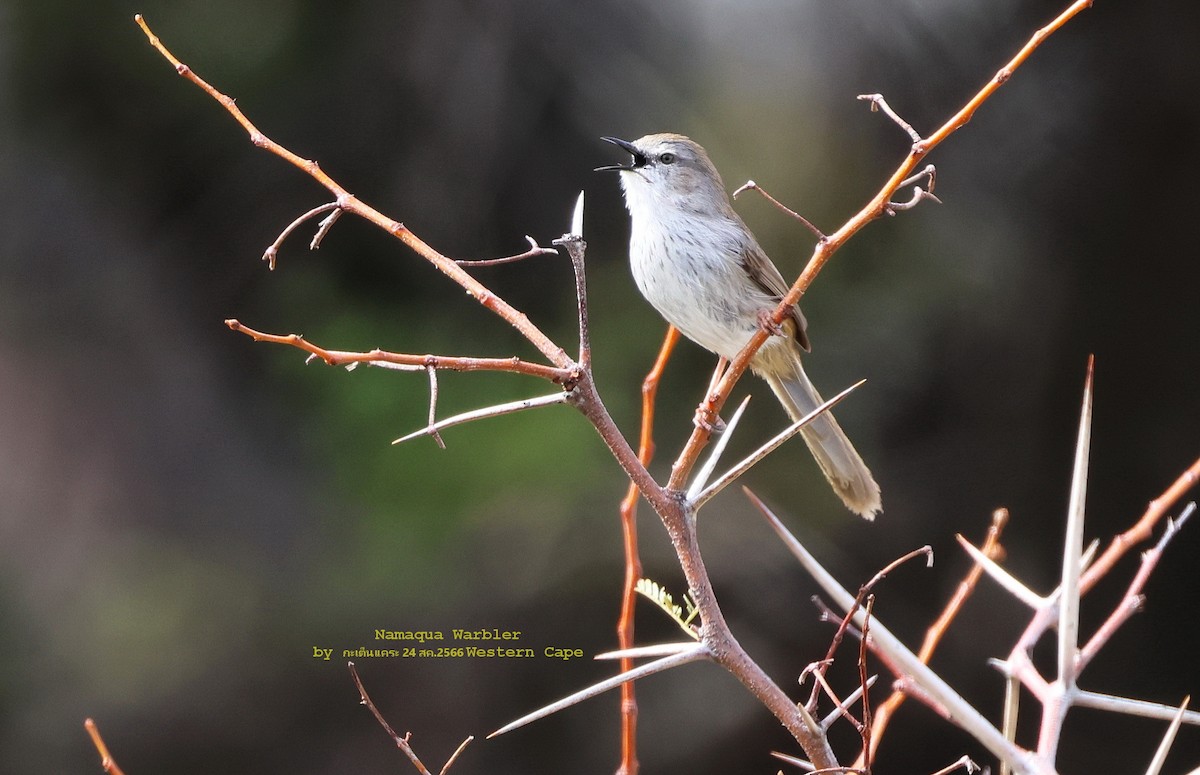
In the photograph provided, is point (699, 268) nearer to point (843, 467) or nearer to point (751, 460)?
point (843, 467)

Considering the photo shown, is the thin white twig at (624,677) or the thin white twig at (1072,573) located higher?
the thin white twig at (1072,573)

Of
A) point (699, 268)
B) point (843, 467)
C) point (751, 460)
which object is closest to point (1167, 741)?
point (751, 460)

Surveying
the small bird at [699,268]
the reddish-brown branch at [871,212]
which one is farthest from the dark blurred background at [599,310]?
the reddish-brown branch at [871,212]

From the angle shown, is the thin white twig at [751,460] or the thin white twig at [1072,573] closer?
the thin white twig at [1072,573]

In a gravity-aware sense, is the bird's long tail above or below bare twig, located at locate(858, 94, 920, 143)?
below

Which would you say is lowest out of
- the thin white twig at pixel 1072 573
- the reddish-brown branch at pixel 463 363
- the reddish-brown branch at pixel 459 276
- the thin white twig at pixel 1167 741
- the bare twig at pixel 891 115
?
the thin white twig at pixel 1167 741

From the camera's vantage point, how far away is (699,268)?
2062 mm

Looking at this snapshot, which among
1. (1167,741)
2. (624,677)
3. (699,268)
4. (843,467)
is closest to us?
(1167,741)

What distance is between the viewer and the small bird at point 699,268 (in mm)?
2057

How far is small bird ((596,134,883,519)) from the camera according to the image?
206 centimetres

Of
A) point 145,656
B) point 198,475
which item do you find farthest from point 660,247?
point 145,656

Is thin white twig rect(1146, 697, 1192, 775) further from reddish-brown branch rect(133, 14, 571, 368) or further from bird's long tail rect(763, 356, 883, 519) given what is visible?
bird's long tail rect(763, 356, 883, 519)

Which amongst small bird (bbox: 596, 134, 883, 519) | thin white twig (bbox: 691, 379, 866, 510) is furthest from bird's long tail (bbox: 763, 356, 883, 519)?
thin white twig (bbox: 691, 379, 866, 510)

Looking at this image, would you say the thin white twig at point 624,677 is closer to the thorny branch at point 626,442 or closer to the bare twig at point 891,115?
the thorny branch at point 626,442
